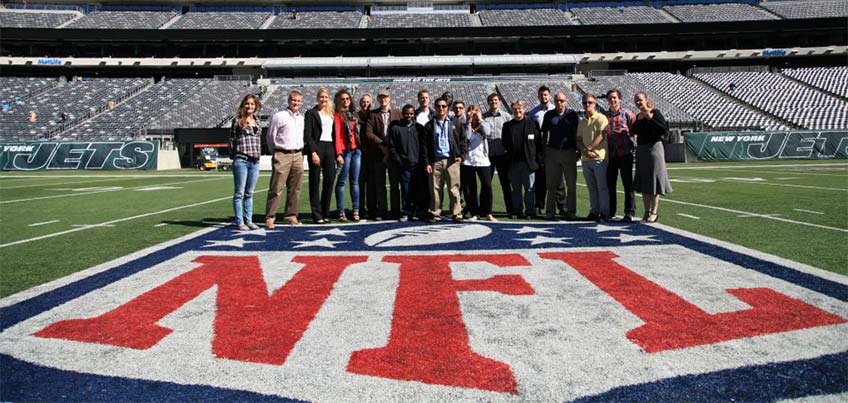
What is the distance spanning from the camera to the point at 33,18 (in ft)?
180

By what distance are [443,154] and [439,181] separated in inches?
15.9

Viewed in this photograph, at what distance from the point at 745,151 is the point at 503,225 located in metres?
27.0

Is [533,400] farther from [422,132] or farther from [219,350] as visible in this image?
[422,132]

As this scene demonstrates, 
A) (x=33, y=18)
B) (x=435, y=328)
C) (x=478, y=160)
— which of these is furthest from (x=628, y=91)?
(x=33, y=18)

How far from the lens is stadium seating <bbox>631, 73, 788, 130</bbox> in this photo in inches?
1428

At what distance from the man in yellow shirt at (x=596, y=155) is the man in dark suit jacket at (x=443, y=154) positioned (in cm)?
167

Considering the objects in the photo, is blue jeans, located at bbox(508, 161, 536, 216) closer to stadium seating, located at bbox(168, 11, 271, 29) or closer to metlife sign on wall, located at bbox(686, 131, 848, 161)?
metlife sign on wall, located at bbox(686, 131, 848, 161)

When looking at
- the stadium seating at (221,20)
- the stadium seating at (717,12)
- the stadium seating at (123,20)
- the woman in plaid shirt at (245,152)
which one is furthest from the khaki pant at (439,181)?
the stadium seating at (123,20)

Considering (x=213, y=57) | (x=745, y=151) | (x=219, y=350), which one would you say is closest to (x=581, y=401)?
(x=219, y=350)

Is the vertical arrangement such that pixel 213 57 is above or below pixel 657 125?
above

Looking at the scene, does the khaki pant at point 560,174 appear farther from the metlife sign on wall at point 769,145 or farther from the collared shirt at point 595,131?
the metlife sign on wall at point 769,145

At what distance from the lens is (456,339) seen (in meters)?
2.77

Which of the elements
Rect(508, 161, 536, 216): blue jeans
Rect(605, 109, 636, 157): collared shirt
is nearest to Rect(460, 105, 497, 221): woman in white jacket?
Rect(508, 161, 536, 216): blue jeans

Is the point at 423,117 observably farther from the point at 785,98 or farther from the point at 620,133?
the point at 785,98
